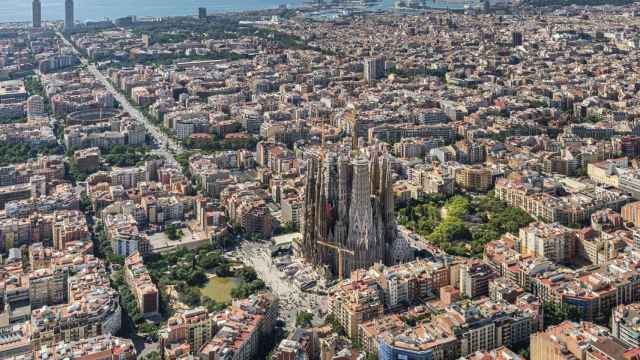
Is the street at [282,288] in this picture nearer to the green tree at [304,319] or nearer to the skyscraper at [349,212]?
the green tree at [304,319]

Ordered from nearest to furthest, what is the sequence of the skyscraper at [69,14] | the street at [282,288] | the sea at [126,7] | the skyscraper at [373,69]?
the street at [282,288], the skyscraper at [373,69], the skyscraper at [69,14], the sea at [126,7]

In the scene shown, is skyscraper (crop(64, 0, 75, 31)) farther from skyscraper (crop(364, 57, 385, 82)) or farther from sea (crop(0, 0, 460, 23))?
skyscraper (crop(364, 57, 385, 82))

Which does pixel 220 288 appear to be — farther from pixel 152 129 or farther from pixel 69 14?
pixel 69 14

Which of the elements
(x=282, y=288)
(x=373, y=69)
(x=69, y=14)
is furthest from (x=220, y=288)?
(x=69, y=14)

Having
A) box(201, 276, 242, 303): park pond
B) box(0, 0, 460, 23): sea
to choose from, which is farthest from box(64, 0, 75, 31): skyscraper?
box(201, 276, 242, 303): park pond

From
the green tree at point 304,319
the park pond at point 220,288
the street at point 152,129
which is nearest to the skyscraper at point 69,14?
the street at point 152,129

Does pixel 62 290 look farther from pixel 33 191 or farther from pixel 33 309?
pixel 33 191
